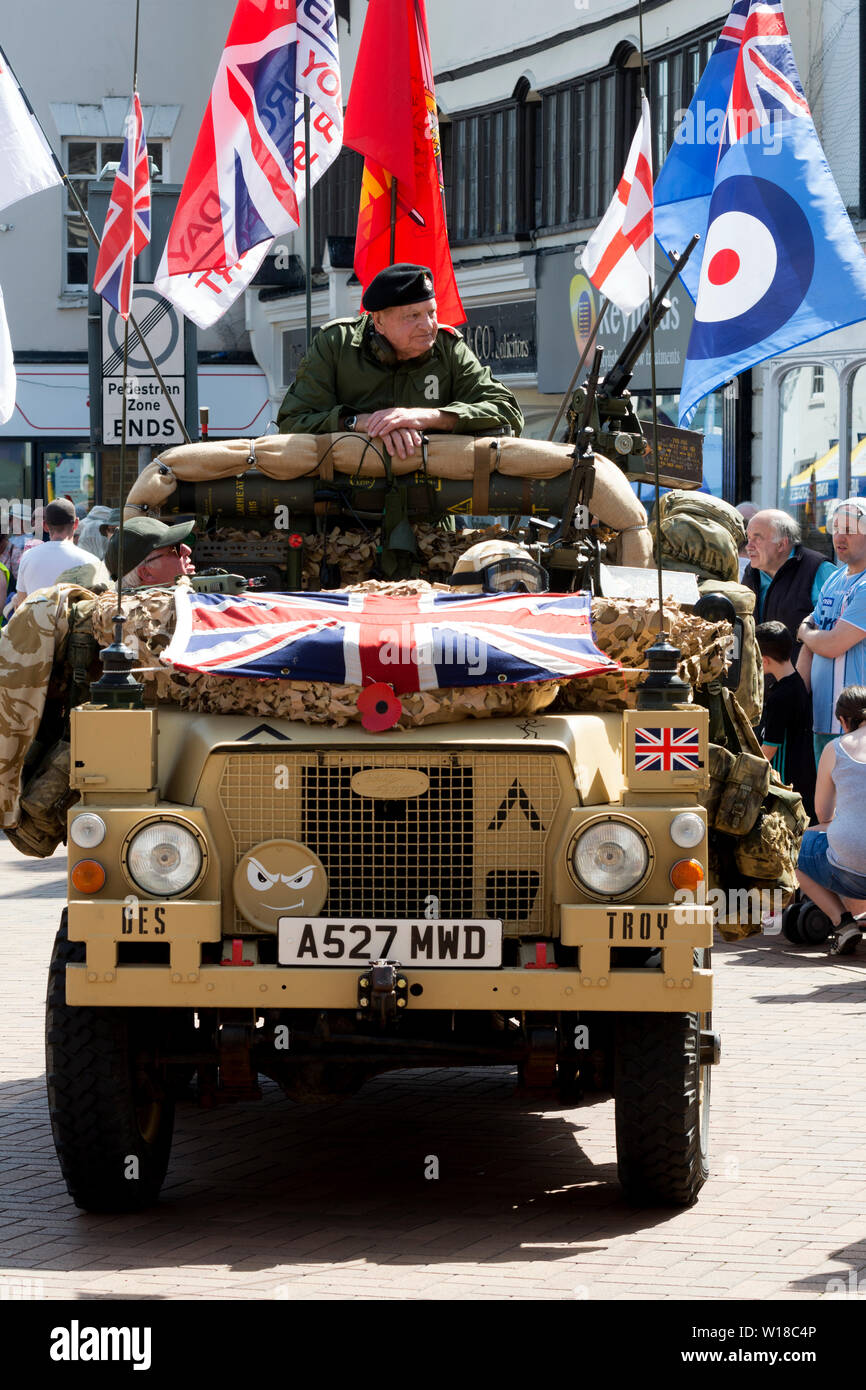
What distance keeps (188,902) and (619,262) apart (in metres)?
5.24

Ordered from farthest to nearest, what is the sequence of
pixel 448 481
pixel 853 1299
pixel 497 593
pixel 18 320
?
pixel 18 320 < pixel 448 481 < pixel 497 593 < pixel 853 1299

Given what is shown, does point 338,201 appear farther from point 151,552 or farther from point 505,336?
point 151,552

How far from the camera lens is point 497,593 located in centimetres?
671

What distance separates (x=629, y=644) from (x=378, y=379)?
7.16ft

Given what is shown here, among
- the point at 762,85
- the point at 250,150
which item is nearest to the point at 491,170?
the point at 250,150

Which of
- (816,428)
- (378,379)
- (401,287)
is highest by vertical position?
(816,428)

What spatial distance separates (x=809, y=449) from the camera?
1841 cm

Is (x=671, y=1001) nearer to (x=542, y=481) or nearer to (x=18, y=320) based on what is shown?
(x=542, y=481)

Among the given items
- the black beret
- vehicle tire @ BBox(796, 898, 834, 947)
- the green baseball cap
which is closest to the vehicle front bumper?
the green baseball cap

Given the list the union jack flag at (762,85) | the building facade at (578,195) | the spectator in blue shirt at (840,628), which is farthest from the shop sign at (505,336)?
the spectator in blue shirt at (840,628)

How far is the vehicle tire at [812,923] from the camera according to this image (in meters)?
10.8

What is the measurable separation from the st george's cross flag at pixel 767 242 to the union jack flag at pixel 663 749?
4336mm

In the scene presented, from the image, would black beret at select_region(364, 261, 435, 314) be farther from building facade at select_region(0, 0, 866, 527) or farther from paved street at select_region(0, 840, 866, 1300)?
building facade at select_region(0, 0, 866, 527)

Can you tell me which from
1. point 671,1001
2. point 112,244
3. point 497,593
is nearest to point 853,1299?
point 671,1001
